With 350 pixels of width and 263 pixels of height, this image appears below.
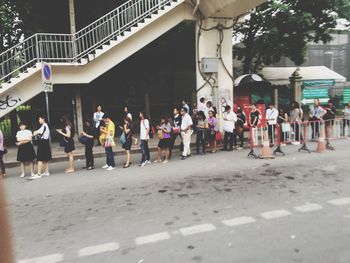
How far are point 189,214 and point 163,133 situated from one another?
16.9ft

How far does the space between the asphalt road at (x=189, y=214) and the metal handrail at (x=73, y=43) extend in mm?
5368

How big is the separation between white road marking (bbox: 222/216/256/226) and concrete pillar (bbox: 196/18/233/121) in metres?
9.69

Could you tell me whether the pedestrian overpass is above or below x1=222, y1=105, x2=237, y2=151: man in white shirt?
above

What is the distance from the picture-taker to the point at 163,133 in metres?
10.9

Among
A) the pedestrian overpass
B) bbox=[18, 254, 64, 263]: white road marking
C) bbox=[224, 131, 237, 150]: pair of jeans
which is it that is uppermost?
the pedestrian overpass

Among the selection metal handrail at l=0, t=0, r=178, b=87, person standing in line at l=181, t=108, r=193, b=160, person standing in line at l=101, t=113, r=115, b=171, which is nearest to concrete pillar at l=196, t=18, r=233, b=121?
metal handrail at l=0, t=0, r=178, b=87

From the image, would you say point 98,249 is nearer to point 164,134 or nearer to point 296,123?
point 164,134

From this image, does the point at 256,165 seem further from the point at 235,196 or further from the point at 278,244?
the point at 278,244

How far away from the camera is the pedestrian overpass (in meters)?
13.0

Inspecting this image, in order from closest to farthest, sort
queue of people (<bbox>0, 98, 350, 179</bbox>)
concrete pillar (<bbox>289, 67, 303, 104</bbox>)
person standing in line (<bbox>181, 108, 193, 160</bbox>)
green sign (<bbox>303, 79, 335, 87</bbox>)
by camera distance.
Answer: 1. queue of people (<bbox>0, 98, 350, 179</bbox>)
2. person standing in line (<bbox>181, 108, 193, 160</bbox>)
3. concrete pillar (<bbox>289, 67, 303, 104</bbox>)
4. green sign (<bbox>303, 79, 335, 87</bbox>)

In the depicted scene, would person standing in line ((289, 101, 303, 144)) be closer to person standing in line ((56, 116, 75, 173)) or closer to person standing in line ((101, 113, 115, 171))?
person standing in line ((101, 113, 115, 171))

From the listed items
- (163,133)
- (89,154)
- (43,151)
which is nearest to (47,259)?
(43,151)

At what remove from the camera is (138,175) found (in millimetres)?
9094

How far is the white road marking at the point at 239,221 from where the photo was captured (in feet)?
17.7
